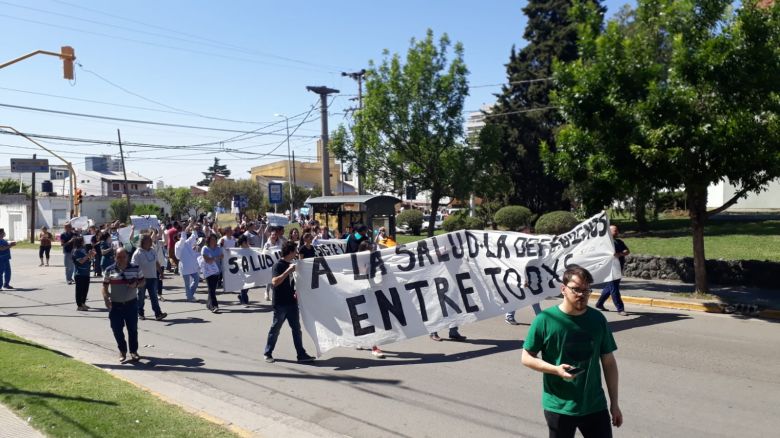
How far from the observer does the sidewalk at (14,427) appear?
19.8 feet

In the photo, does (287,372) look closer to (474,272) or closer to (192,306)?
(474,272)

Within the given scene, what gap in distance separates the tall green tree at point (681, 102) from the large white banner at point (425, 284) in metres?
3.10

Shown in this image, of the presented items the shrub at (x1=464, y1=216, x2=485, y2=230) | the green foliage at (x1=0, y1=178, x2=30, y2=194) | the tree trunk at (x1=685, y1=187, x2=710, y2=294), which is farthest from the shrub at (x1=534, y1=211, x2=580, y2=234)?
the green foliage at (x1=0, y1=178, x2=30, y2=194)

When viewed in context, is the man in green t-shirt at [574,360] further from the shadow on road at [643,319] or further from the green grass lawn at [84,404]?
the shadow on road at [643,319]

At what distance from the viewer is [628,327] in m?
11.2

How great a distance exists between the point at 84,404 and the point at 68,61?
13.1m

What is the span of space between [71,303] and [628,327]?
511 inches

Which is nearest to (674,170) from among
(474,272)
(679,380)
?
(474,272)

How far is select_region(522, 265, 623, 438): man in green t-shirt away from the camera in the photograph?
158 inches

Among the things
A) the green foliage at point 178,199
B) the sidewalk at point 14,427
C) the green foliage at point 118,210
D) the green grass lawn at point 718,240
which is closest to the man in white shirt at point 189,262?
the sidewalk at point 14,427

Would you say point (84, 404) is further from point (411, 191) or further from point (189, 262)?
point (411, 191)

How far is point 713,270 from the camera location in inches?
621

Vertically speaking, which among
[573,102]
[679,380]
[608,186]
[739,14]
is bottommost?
[679,380]

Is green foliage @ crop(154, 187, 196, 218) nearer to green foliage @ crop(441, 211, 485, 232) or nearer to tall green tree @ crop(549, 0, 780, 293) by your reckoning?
green foliage @ crop(441, 211, 485, 232)
